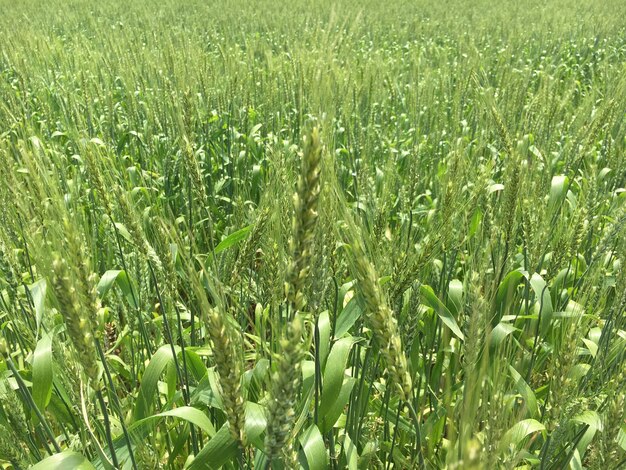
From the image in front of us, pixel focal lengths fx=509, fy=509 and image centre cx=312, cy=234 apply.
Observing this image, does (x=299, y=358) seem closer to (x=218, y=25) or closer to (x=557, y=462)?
(x=557, y=462)

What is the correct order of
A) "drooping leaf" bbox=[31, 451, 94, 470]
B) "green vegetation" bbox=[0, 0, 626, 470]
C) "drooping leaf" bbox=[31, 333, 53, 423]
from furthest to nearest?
"drooping leaf" bbox=[31, 333, 53, 423], "drooping leaf" bbox=[31, 451, 94, 470], "green vegetation" bbox=[0, 0, 626, 470]

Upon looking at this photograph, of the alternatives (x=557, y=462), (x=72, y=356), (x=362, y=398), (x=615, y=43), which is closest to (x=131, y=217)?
(x=72, y=356)

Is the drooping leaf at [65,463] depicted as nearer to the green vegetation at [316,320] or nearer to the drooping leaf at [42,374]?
the green vegetation at [316,320]

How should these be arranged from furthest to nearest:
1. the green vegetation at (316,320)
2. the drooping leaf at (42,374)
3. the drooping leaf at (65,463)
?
the drooping leaf at (42,374) < the drooping leaf at (65,463) < the green vegetation at (316,320)

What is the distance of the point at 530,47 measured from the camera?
826 cm

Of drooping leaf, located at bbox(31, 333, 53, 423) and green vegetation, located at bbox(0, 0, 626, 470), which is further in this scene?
drooping leaf, located at bbox(31, 333, 53, 423)

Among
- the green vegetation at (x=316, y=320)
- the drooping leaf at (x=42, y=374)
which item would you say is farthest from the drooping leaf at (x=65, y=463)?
the drooping leaf at (x=42, y=374)

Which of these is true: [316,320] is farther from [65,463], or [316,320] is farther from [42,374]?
[42,374]

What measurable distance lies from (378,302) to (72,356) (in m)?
0.63

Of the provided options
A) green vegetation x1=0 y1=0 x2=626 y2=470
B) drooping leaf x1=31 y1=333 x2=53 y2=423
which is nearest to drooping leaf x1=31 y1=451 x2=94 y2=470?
green vegetation x1=0 y1=0 x2=626 y2=470

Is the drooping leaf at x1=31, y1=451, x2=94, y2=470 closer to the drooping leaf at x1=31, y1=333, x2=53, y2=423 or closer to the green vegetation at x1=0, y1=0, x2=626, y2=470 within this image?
the green vegetation at x1=0, y1=0, x2=626, y2=470

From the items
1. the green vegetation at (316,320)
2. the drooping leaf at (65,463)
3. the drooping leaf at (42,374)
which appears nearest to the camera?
the green vegetation at (316,320)

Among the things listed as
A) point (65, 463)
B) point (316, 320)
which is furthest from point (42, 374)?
point (316, 320)

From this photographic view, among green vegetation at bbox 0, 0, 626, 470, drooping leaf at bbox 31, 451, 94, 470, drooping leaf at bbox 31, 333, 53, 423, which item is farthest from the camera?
drooping leaf at bbox 31, 333, 53, 423
